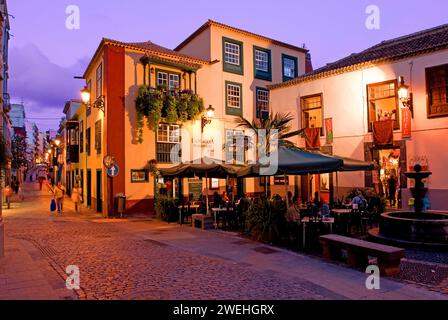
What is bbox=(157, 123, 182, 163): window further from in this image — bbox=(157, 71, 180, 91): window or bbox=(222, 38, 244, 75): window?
bbox=(222, 38, 244, 75): window

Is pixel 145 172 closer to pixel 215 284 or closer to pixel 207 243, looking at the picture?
pixel 207 243

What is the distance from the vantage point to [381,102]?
1744cm

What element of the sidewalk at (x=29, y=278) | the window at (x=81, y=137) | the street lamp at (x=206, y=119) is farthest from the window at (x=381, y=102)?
the window at (x=81, y=137)

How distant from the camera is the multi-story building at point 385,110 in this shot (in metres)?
15.0

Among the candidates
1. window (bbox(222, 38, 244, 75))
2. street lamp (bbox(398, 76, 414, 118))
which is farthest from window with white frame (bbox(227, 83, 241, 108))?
street lamp (bbox(398, 76, 414, 118))

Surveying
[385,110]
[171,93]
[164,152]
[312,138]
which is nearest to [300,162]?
[385,110]

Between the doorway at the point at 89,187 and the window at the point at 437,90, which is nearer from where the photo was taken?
the window at the point at 437,90

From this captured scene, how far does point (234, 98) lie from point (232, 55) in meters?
2.69

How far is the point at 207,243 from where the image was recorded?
34.1 feet

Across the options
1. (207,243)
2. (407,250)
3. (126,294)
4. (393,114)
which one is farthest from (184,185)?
(126,294)

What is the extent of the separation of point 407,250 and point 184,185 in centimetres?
1283

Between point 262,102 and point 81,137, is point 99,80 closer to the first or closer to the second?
point 81,137

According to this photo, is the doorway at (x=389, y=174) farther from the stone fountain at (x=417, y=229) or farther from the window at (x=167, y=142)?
the window at (x=167, y=142)

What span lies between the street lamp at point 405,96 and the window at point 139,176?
12.3m
